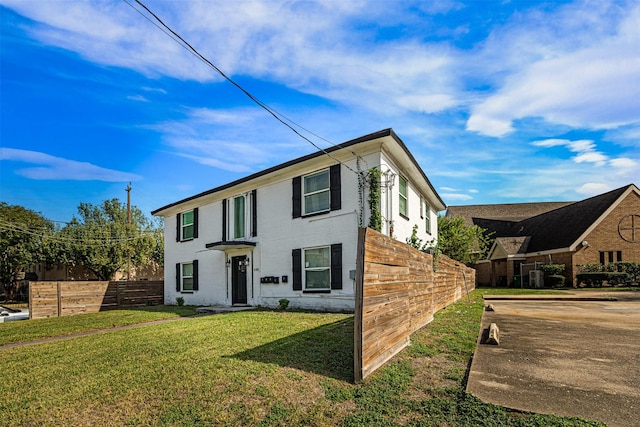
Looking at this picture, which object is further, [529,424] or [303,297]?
[303,297]

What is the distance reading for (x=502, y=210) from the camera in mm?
48969

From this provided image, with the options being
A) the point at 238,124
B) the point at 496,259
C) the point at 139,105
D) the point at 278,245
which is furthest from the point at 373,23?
the point at 496,259

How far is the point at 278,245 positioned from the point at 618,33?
10376 mm

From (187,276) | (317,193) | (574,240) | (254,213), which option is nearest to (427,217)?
(317,193)

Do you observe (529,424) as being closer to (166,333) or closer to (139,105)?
(166,333)

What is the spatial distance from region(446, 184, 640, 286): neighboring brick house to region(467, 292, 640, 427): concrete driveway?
19384 mm

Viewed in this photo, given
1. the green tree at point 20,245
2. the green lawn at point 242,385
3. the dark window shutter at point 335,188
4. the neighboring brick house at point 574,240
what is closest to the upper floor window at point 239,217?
the dark window shutter at point 335,188

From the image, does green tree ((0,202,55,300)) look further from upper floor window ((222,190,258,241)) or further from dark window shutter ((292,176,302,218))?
dark window shutter ((292,176,302,218))

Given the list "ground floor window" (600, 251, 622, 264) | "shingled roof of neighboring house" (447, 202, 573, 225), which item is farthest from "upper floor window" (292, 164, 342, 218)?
"shingled roof of neighboring house" (447, 202, 573, 225)

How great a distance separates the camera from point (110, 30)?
6.01 meters

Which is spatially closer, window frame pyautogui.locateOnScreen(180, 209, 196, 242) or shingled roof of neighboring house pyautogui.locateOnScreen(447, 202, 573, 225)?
window frame pyautogui.locateOnScreen(180, 209, 196, 242)

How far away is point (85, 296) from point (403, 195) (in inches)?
528

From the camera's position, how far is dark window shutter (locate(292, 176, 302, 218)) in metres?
12.3

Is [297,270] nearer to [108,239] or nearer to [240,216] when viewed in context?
[240,216]
